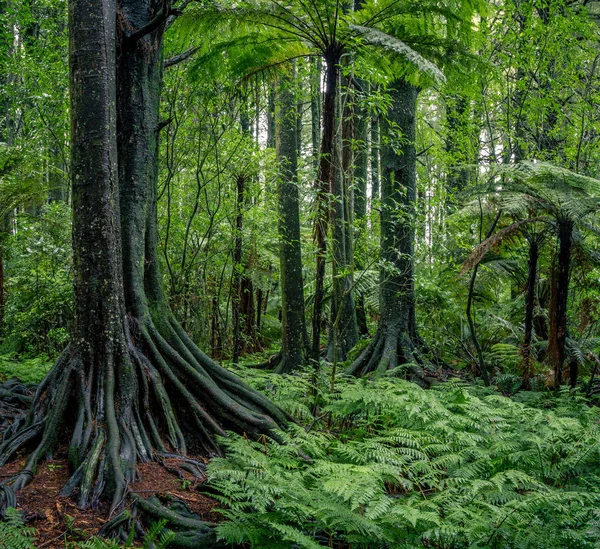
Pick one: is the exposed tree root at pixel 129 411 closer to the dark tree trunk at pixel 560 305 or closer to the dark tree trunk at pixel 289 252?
the dark tree trunk at pixel 289 252

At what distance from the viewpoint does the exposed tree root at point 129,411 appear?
3.32 metres

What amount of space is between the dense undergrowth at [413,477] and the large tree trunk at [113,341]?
55cm

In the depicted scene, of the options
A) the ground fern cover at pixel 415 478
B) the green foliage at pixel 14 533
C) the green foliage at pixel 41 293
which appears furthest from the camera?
the green foliage at pixel 41 293

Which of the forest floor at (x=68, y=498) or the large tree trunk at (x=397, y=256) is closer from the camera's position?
the forest floor at (x=68, y=498)

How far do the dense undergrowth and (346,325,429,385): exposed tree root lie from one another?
1.80 metres

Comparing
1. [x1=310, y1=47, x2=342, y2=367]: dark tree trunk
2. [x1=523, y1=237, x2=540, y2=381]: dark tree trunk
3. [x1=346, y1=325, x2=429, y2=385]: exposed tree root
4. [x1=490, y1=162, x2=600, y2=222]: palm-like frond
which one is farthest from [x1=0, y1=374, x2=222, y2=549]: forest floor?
[x1=523, y1=237, x2=540, y2=381]: dark tree trunk

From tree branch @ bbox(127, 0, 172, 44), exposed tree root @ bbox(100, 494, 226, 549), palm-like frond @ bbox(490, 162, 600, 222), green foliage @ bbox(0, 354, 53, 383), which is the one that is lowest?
exposed tree root @ bbox(100, 494, 226, 549)

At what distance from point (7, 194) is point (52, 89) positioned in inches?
105

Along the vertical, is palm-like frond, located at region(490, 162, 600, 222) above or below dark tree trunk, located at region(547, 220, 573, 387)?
above

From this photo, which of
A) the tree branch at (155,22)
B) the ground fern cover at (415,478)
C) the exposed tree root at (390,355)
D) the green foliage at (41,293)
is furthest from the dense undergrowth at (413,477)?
the green foliage at (41,293)

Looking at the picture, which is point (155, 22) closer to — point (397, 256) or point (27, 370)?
point (27, 370)

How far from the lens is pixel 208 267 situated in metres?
9.47

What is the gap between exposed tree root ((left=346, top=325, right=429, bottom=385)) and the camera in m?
7.24

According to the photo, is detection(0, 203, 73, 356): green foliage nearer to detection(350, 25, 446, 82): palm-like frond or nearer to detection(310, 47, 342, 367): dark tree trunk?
detection(310, 47, 342, 367): dark tree trunk
